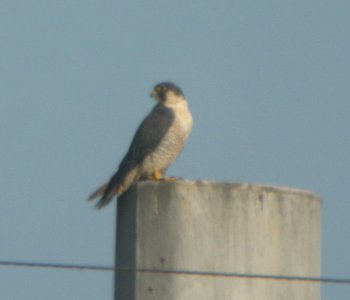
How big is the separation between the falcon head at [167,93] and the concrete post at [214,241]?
3681 millimetres

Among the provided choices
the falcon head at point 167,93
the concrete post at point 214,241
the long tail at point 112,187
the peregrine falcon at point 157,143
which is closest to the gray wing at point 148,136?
the peregrine falcon at point 157,143

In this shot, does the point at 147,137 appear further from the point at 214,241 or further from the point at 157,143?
the point at 214,241

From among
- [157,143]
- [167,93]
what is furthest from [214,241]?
[167,93]

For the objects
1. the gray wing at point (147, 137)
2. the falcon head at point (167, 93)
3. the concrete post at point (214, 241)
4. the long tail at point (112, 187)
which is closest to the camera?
the concrete post at point (214, 241)

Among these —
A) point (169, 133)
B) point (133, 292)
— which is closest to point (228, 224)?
point (133, 292)

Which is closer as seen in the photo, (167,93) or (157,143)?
(157,143)

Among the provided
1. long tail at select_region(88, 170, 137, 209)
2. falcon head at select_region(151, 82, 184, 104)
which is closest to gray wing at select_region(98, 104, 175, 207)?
long tail at select_region(88, 170, 137, 209)

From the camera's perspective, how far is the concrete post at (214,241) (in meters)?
6.73

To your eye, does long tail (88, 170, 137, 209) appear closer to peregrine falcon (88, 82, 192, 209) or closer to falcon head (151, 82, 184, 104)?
peregrine falcon (88, 82, 192, 209)

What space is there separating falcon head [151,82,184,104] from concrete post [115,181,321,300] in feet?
12.1

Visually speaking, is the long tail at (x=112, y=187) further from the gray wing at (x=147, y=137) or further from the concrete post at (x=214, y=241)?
the concrete post at (x=214, y=241)

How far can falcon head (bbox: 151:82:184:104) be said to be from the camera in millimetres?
10891

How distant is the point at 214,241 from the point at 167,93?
171 inches

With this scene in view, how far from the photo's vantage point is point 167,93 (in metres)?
11.0
